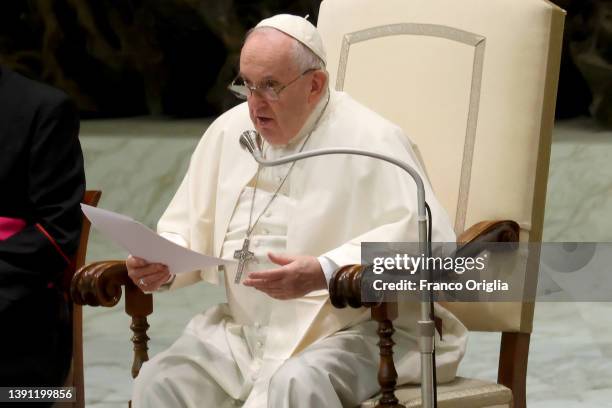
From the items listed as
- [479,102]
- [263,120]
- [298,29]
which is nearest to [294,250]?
[263,120]

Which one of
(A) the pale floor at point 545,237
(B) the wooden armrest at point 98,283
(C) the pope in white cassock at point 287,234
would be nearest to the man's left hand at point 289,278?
(C) the pope in white cassock at point 287,234

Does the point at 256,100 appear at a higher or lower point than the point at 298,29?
lower

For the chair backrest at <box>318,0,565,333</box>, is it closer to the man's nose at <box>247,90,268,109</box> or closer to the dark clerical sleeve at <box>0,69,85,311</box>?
the man's nose at <box>247,90,268,109</box>

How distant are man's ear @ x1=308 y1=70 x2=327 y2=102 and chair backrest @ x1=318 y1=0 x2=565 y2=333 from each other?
485 mm

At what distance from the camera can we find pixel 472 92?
412cm

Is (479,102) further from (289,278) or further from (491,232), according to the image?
(289,278)

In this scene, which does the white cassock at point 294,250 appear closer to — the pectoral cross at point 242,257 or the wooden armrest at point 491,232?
the pectoral cross at point 242,257

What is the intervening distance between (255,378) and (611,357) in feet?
8.34

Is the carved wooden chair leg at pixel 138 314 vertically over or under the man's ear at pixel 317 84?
under

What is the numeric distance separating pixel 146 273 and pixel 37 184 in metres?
0.62

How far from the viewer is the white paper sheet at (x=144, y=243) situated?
3.26m

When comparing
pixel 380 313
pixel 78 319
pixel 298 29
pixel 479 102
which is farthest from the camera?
pixel 78 319

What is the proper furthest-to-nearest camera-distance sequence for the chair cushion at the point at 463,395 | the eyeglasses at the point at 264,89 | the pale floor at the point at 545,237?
1. the pale floor at the point at 545,237
2. the eyeglasses at the point at 264,89
3. the chair cushion at the point at 463,395

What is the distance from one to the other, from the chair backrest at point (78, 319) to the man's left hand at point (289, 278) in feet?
3.09
